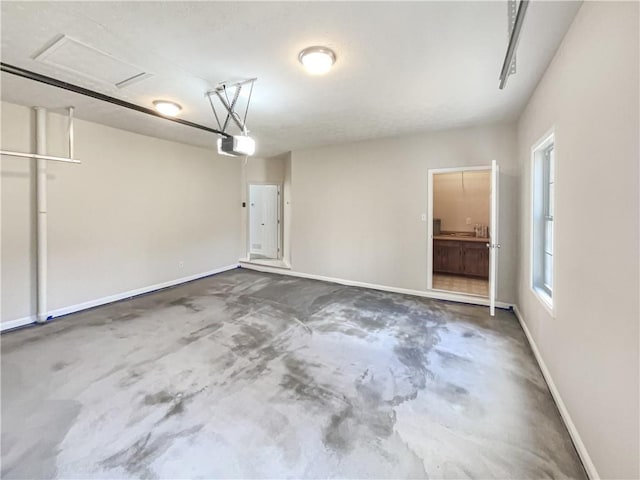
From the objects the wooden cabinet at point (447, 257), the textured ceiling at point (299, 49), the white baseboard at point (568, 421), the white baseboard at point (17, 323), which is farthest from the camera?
the wooden cabinet at point (447, 257)

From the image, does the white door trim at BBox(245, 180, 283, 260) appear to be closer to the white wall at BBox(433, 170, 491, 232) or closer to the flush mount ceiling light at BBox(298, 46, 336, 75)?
the white wall at BBox(433, 170, 491, 232)

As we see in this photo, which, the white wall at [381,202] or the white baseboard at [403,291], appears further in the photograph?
the white baseboard at [403,291]

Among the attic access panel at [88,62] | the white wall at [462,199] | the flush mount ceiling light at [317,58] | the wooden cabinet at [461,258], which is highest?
the attic access panel at [88,62]

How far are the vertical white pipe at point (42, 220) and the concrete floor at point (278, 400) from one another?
1.05 feet

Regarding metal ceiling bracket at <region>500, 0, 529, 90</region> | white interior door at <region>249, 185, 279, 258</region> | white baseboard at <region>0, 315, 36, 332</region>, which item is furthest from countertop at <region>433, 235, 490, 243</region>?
white baseboard at <region>0, 315, 36, 332</region>

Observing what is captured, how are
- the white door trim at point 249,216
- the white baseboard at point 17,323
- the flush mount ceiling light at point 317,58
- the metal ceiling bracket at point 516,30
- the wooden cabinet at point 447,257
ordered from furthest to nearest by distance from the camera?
1. the white door trim at point 249,216
2. the wooden cabinet at point 447,257
3. the white baseboard at point 17,323
4. the flush mount ceiling light at point 317,58
5. the metal ceiling bracket at point 516,30

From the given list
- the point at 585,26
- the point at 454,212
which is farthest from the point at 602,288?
the point at 454,212

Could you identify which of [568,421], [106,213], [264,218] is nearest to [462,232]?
[264,218]

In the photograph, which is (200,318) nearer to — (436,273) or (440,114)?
(440,114)

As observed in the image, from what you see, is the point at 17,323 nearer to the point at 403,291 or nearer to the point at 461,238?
the point at 403,291

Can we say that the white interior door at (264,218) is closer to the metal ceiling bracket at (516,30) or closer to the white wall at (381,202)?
the white wall at (381,202)

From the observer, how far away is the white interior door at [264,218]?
7.60m

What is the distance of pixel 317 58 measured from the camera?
2.26 metres

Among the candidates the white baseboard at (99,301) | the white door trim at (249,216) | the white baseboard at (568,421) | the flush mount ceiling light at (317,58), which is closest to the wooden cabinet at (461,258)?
the white baseboard at (568,421)
